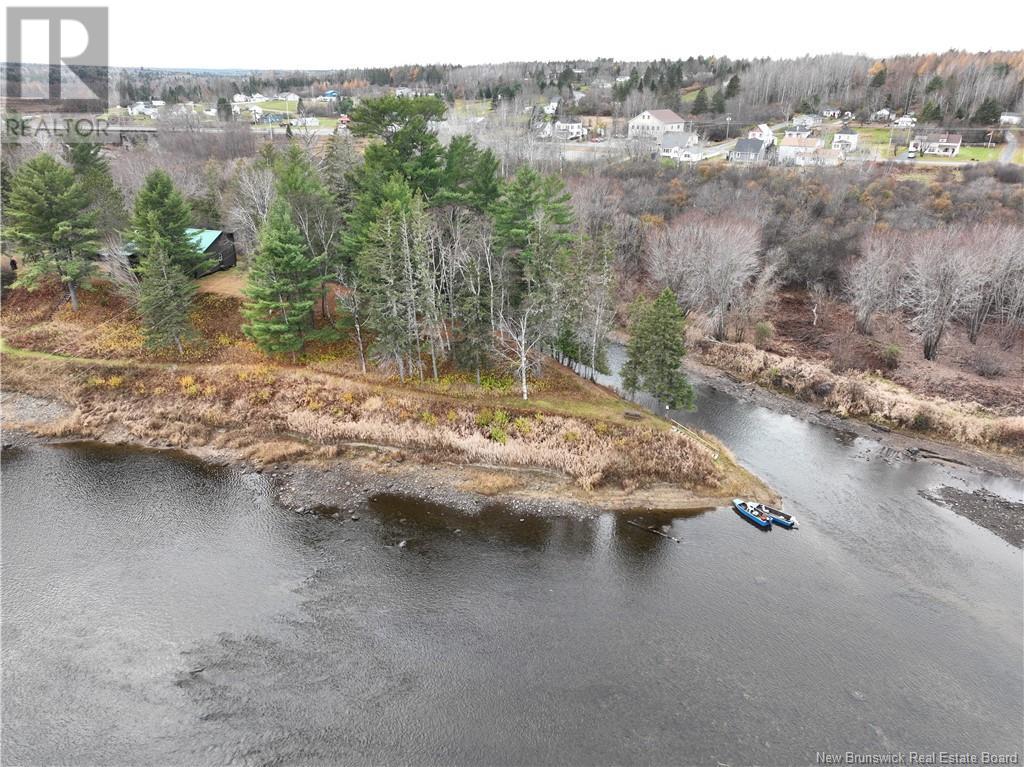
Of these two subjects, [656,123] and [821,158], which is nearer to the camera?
[821,158]

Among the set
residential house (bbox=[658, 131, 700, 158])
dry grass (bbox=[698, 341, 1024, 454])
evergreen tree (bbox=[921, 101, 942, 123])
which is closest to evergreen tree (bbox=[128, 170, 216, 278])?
dry grass (bbox=[698, 341, 1024, 454])

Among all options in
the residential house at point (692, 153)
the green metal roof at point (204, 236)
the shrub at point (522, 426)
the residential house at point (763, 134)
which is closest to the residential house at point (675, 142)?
the residential house at point (692, 153)

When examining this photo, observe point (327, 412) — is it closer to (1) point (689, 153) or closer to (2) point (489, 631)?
(2) point (489, 631)

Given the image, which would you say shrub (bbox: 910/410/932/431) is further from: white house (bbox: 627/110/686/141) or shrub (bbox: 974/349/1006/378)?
white house (bbox: 627/110/686/141)

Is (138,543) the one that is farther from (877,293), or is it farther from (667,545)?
(877,293)

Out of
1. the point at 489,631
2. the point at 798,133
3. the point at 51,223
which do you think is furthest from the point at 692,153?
the point at 489,631

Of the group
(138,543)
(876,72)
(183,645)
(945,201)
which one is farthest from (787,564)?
(876,72)

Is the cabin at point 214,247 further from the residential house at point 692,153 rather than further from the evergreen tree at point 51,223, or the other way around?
the residential house at point 692,153
